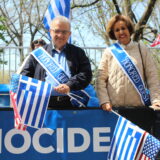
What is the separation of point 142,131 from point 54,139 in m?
0.86

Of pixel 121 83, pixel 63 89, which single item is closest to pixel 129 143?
pixel 121 83

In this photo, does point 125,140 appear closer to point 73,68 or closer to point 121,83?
point 121,83

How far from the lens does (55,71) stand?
369 cm

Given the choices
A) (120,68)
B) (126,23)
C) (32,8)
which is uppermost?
(32,8)

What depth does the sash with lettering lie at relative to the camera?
12.1ft

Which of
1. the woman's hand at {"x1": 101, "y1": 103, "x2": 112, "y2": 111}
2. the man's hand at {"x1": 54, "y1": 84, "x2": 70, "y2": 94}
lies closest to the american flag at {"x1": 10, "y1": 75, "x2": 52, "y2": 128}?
the man's hand at {"x1": 54, "y1": 84, "x2": 70, "y2": 94}

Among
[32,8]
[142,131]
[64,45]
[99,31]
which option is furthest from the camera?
[32,8]

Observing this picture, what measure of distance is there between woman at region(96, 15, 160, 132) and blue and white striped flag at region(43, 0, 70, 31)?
1.92 metres

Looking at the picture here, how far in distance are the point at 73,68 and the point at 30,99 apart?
0.52 m

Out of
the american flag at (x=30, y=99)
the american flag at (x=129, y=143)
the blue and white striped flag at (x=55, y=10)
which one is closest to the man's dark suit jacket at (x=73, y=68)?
the american flag at (x=30, y=99)

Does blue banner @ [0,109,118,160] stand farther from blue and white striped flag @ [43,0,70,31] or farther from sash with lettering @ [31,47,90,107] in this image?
blue and white striped flag @ [43,0,70,31]

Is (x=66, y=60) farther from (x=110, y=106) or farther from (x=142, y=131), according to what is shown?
(x=142, y=131)

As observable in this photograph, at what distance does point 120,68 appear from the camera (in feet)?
12.7

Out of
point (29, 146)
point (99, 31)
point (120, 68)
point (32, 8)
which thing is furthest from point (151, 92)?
point (32, 8)
